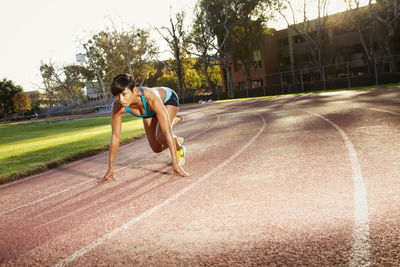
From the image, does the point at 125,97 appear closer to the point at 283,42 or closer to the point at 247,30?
the point at 247,30

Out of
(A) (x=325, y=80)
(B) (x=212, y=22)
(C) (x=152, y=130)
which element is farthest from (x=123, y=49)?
(C) (x=152, y=130)

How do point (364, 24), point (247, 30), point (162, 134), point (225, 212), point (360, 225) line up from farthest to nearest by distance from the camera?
point (247, 30) < point (364, 24) < point (162, 134) < point (225, 212) < point (360, 225)

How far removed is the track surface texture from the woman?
55 centimetres

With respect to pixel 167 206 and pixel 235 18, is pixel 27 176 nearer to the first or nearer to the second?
pixel 167 206

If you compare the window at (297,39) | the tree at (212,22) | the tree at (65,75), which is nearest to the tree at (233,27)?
the tree at (212,22)

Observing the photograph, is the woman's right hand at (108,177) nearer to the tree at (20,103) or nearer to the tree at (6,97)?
the tree at (20,103)

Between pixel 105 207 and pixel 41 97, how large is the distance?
12204 cm

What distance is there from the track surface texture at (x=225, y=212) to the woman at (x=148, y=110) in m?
0.55

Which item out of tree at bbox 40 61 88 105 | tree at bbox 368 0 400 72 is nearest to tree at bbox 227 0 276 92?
tree at bbox 368 0 400 72

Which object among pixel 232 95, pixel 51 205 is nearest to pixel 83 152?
pixel 51 205

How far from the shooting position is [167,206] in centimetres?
443

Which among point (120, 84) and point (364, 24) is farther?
point (364, 24)

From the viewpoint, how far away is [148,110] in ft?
18.8

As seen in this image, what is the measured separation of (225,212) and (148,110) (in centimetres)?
248
